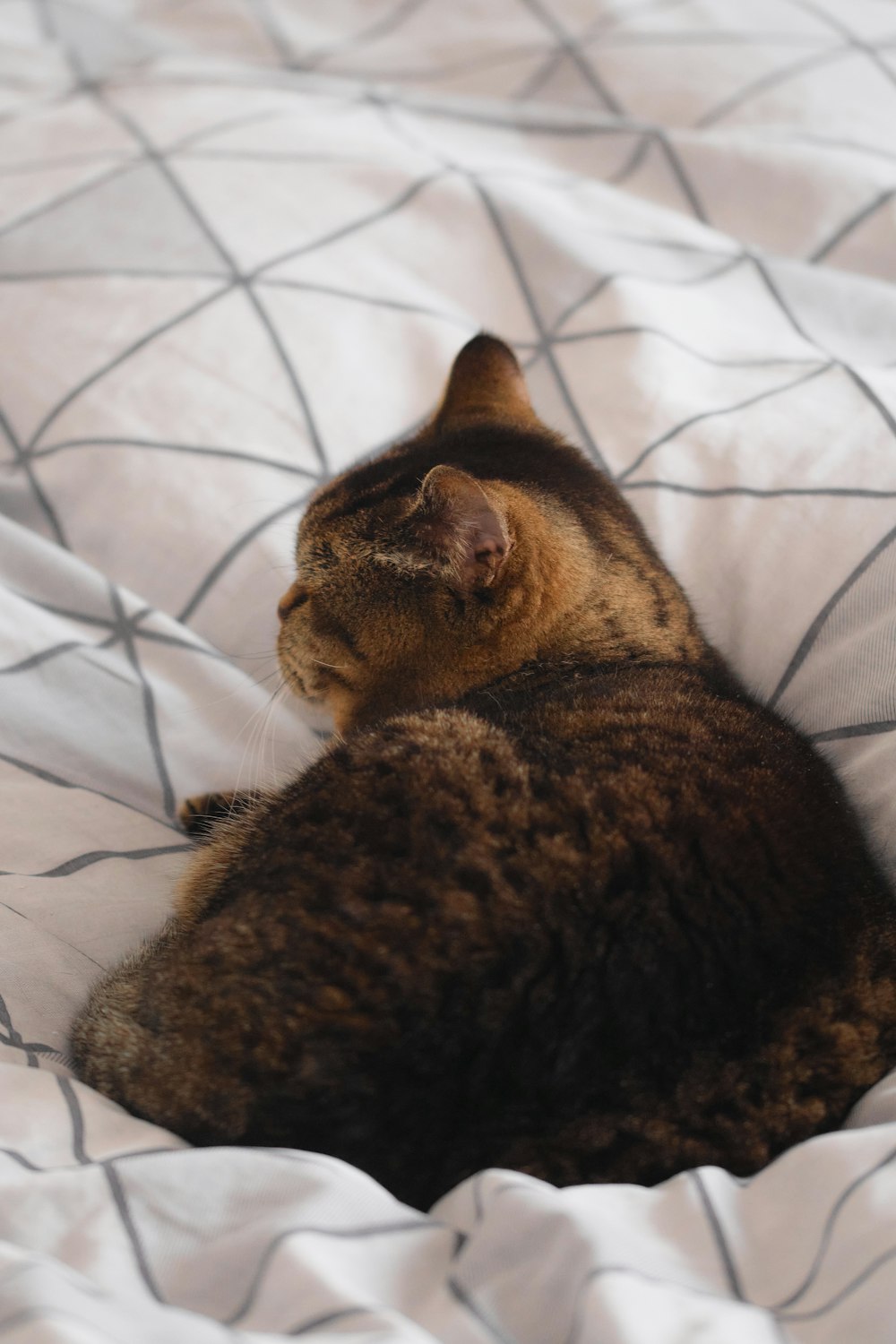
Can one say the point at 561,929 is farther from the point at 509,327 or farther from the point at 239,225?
the point at 239,225

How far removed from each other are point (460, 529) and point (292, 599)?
0.28m

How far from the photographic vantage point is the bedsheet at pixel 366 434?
0.71 meters

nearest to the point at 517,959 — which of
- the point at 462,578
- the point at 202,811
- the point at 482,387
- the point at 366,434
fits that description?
the point at 462,578

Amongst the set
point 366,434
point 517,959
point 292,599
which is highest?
point 366,434

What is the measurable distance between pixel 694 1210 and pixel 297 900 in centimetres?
34

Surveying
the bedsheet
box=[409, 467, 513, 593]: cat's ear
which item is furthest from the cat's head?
the bedsheet

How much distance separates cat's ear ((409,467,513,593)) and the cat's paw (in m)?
0.34

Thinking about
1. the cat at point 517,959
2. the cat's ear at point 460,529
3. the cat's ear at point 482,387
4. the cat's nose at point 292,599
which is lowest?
the cat at point 517,959

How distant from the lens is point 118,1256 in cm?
72

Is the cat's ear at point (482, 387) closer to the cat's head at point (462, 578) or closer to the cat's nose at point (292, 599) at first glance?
the cat's head at point (462, 578)

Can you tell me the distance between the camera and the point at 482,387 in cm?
141

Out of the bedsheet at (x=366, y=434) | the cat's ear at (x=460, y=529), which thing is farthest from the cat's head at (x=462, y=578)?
the bedsheet at (x=366, y=434)

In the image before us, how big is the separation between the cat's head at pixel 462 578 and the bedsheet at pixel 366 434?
0.12 metres

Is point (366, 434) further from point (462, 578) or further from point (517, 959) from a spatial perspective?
point (517, 959)
